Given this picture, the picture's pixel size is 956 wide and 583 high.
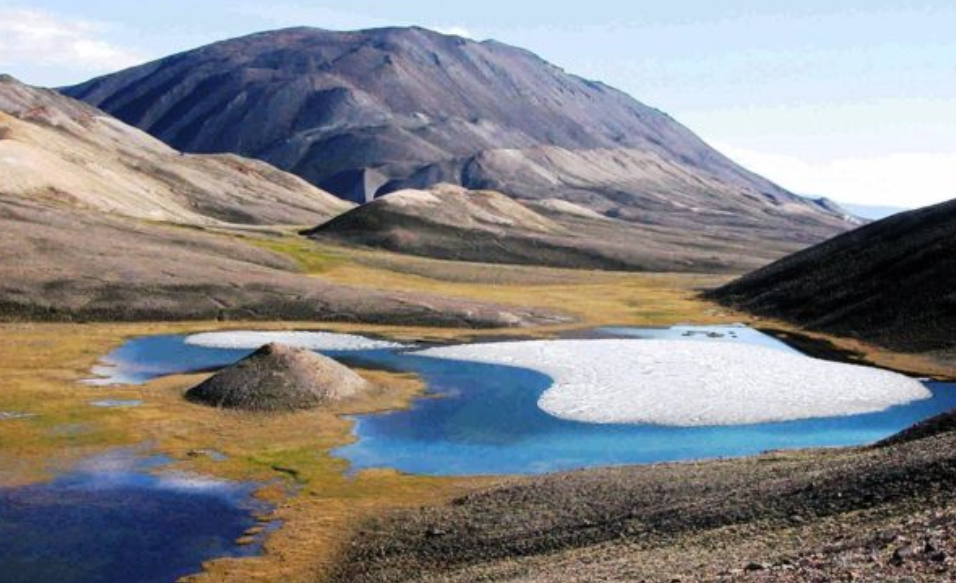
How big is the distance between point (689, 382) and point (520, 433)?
27.9 meters

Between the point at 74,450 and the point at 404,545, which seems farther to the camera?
the point at 74,450

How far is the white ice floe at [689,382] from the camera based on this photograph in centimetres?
8950

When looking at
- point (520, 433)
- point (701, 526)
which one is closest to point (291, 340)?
point (520, 433)

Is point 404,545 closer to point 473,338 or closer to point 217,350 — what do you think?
point 217,350

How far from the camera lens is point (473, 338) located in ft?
456

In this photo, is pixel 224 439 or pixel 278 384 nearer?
pixel 224 439

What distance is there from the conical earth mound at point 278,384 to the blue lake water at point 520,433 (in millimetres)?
6490

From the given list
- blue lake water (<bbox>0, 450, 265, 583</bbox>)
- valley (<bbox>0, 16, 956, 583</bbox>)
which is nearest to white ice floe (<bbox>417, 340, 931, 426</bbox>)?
valley (<bbox>0, 16, 956, 583</bbox>)

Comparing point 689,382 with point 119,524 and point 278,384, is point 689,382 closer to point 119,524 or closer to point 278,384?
point 278,384

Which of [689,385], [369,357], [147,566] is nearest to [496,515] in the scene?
[147,566]

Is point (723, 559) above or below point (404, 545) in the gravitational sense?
above

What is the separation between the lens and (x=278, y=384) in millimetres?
90625

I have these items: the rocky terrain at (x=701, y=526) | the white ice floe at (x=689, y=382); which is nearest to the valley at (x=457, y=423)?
the rocky terrain at (x=701, y=526)

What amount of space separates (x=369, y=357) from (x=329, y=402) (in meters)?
29.8
